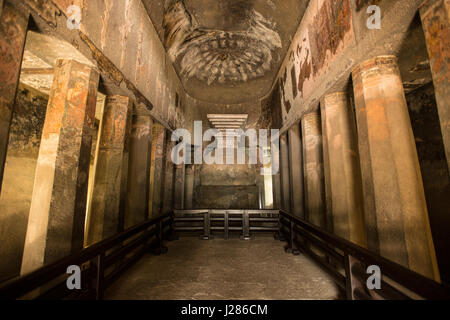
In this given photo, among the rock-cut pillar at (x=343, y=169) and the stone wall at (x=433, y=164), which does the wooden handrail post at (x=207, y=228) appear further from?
the stone wall at (x=433, y=164)

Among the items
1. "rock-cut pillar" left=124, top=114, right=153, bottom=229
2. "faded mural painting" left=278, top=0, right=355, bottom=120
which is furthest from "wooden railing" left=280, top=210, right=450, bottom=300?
"rock-cut pillar" left=124, top=114, right=153, bottom=229

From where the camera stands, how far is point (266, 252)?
4.56m

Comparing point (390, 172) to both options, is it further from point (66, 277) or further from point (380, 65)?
point (66, 277)

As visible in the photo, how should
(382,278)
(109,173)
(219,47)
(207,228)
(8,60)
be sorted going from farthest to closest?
(219,47), (207,228), (109,173), (382,278), (8,60)

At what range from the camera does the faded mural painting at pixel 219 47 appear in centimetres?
636

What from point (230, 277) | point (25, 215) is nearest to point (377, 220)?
point (230, 277)

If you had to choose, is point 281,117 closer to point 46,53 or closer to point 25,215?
point 46,53

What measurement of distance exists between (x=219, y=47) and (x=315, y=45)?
522 centimetres

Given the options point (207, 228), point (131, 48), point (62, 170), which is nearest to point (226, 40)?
point (131, 48)

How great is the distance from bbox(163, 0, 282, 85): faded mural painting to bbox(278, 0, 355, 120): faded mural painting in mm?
1594

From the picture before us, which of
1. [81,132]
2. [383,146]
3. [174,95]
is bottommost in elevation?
[383,146]

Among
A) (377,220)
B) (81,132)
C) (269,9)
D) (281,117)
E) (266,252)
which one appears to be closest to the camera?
(377,220)

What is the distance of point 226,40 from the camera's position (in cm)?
805

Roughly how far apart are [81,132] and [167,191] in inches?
191
